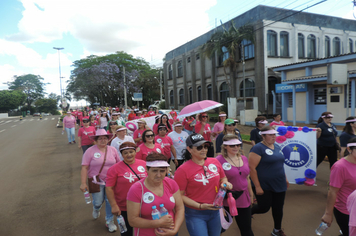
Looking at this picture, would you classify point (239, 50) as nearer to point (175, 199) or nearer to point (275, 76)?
point (275, 76)

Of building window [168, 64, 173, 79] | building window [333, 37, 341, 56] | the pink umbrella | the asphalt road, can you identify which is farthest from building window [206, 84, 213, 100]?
the pink umbrella

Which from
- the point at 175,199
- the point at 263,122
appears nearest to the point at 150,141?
the point at 175,199

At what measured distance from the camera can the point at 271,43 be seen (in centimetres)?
2145

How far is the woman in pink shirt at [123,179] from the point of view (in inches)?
134

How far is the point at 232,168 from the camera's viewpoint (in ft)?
11.3

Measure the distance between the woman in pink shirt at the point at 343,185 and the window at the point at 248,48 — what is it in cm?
2062

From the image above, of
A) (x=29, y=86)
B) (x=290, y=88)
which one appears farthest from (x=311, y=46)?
(x=29, y=86)

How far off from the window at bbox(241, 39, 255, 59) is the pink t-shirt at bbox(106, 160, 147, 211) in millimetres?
20988

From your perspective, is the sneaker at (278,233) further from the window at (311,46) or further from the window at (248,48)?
the window at (311,46)

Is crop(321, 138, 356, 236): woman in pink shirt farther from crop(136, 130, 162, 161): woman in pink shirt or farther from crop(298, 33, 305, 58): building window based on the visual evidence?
crop(298, 33, 305, 58): building window

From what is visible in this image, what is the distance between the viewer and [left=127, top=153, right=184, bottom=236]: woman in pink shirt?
97.0 inches

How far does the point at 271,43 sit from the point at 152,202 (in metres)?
21.8

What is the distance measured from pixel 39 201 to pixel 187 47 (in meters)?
31.5

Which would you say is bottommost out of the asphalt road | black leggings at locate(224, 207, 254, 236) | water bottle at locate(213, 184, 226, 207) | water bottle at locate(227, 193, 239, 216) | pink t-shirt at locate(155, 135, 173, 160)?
the asphalt road
